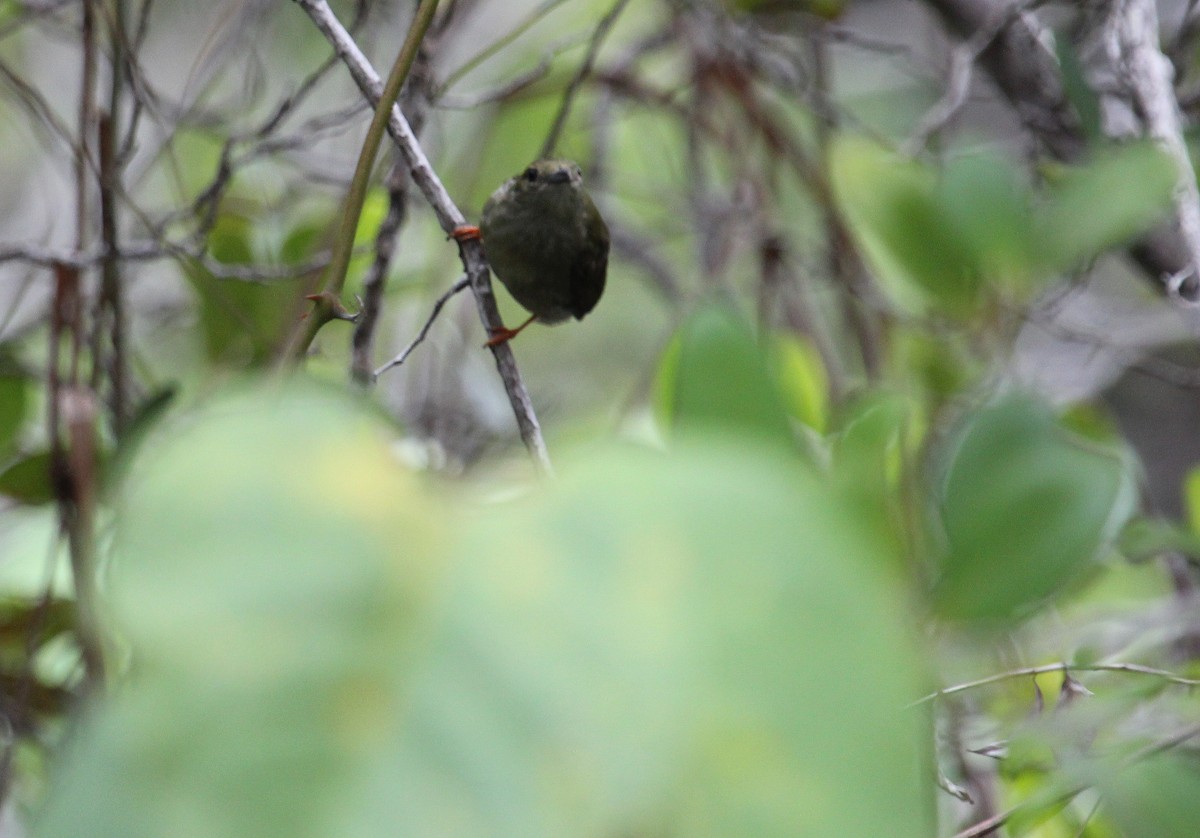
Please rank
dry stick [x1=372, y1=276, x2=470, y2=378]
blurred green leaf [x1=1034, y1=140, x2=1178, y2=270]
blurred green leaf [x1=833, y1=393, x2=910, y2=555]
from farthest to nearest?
blurred green leaf [x1=1034, y1=140, x2=1178, y2=270] → dry stick [x1=372, y1=276, x2=470, y2=378] → blurred green leaf [x1=833, y1=393, x2=910, y2=555]

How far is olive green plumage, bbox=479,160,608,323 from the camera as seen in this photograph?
4.07 ft

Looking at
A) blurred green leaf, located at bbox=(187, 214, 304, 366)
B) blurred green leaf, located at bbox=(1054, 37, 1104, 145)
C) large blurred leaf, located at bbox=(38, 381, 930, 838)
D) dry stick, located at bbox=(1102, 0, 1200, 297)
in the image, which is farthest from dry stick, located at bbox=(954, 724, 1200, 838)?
blurred green leaf, located at bbox=(187, 214, 304, 366)

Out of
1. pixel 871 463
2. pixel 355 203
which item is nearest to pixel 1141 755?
pixel 871 463

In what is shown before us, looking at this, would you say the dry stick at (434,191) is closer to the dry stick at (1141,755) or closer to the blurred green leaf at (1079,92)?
the dry stick at (1141,755)

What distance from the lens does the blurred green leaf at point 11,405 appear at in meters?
1.37

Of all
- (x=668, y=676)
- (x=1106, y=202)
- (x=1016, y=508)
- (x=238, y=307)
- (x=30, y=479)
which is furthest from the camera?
(x=238, y=307)

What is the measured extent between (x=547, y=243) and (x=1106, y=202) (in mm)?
551

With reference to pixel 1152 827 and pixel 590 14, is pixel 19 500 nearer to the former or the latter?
pixel 1152 827

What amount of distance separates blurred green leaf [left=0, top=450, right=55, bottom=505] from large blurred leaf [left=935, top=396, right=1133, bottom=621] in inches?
37.6

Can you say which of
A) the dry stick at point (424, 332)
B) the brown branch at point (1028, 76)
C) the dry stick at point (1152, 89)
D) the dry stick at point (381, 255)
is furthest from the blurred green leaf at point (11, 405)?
the brown branch at point (1028, 76)

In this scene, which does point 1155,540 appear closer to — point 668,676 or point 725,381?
point 725,381

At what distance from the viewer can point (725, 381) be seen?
0.53 m

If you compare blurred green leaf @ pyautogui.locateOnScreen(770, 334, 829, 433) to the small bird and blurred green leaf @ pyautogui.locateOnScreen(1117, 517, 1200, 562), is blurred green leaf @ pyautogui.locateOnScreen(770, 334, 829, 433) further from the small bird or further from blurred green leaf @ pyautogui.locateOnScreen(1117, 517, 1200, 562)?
blurred green leaf @ pyautogui.locateOnScreen(1117, 517, 1200, 562)

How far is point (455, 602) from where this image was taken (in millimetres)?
344
